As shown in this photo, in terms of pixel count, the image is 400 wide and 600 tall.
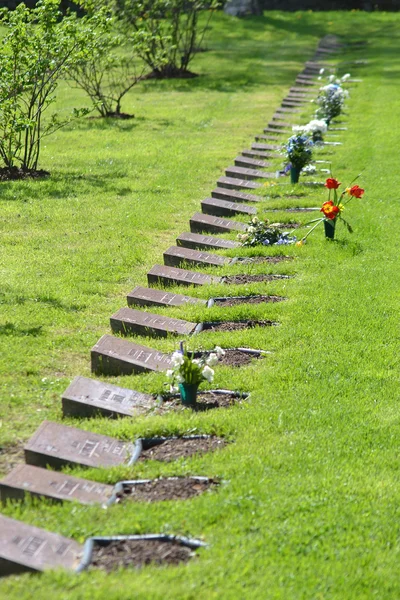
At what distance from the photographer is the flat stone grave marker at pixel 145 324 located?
6.84 metres

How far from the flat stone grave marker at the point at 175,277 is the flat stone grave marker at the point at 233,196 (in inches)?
121

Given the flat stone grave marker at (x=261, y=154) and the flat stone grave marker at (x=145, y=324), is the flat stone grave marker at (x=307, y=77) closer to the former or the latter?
the flat stone grave marker at (x=261, y=154)

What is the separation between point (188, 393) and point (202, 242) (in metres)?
3.88

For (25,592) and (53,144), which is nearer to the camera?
(25,592)

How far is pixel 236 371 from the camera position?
242 inches

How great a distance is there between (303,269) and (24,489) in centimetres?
459

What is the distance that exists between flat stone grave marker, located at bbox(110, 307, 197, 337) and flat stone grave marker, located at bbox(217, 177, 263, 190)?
202 inches

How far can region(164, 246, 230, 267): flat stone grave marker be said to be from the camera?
8.68m

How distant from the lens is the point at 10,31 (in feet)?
37.4

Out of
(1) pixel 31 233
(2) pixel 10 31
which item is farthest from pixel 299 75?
(1) pixel 31 233

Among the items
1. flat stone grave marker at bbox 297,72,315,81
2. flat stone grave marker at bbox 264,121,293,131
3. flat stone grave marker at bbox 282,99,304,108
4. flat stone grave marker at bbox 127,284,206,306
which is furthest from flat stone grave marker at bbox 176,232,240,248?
flat stone grave marker at bbox 297,72,315,81

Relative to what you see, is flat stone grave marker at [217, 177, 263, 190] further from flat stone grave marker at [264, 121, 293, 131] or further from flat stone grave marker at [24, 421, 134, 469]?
flat stone grave marker at [24, 421, 134, 469]

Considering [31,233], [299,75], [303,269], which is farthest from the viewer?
[299,75]

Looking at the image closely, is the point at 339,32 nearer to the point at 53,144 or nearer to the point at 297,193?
the point at 53,144
